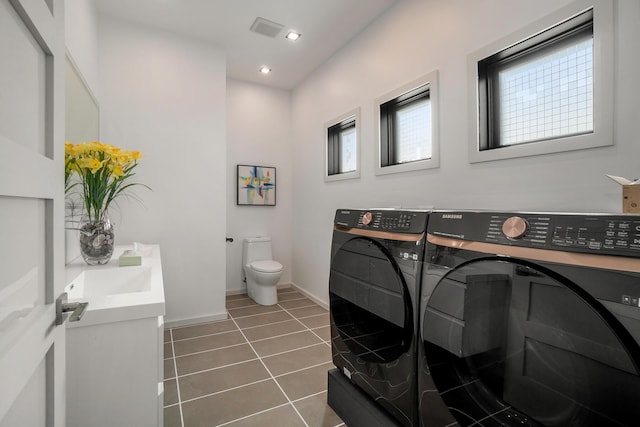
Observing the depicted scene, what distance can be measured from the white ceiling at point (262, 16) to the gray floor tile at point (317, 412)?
116 inches

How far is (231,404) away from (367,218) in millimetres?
1377

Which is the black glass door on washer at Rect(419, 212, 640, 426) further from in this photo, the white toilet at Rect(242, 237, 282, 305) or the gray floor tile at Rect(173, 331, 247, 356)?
the white toilet at Rect(242, 237, 282, 305)

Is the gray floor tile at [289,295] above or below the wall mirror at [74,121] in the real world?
below

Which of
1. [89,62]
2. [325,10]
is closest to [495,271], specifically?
[325,10]

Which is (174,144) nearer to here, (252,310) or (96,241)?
(96,241)

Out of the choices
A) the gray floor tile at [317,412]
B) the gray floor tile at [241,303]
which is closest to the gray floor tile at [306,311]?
the gray floor tile at [241,303]

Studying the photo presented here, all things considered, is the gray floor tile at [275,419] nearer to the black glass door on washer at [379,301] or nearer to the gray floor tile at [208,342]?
the black glass door on washer at [379,301]

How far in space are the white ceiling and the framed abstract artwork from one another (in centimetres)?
132

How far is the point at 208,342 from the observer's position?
259 centimetres

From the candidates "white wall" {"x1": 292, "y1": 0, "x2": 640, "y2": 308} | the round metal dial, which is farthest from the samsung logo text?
"white wall" {"x1": 292, "y1": 0, "x2": 640, "y2": 308}

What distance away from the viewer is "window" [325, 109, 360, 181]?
120 inches

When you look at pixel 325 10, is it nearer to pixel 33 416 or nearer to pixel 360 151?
pixel 360 151

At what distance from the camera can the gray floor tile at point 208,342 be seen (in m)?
2.45

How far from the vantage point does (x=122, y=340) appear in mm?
1020
